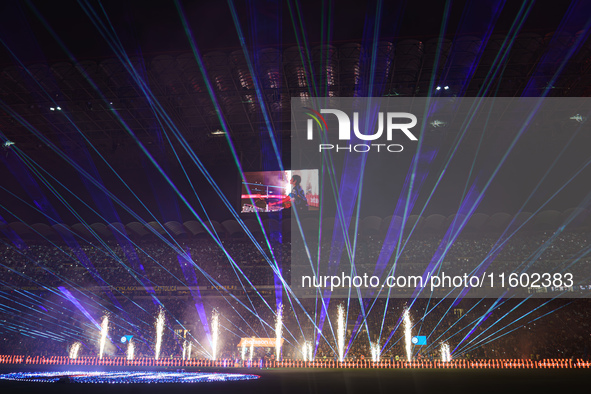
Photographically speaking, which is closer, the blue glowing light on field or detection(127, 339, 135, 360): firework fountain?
the blue glowing light on field

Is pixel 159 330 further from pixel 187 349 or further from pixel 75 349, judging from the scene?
pixel 75 349

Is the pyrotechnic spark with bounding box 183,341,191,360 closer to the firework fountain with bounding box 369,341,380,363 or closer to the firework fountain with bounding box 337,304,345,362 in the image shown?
the firework fountain with bounding box 337,304,345,362

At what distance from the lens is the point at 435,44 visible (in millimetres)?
14008

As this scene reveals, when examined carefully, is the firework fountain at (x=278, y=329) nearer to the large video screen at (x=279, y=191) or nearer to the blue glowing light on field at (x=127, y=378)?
the large video screen at (x=279, y=191)

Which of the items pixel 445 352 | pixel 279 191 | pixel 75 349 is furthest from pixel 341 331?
pixel 75 349

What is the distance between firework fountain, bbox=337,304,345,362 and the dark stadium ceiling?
9.23 m

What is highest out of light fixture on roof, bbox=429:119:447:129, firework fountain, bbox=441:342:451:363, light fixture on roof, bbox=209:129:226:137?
light fixture on roof, bbox=209:129:226:137

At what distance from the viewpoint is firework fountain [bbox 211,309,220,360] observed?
21005 mm

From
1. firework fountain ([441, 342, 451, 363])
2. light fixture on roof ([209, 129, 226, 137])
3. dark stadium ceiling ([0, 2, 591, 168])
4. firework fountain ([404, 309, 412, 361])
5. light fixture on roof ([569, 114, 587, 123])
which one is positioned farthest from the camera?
light fixture on roof ([209, 129, 226, 137])

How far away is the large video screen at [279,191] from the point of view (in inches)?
775

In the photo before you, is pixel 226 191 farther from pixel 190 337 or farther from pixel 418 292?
pixel 418 292

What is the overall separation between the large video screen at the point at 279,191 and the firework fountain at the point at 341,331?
5965mm

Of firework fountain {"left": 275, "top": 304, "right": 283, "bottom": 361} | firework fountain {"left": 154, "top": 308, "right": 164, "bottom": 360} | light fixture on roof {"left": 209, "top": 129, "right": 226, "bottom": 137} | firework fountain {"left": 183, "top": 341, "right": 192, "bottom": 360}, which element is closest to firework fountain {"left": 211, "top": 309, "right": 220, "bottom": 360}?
firework fountain {"left": 183, "top": 341, "right": 192, "bottom": 360}

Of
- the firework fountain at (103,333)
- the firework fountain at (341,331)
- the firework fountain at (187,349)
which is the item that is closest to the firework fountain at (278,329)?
the firework fountain at (341,331)
